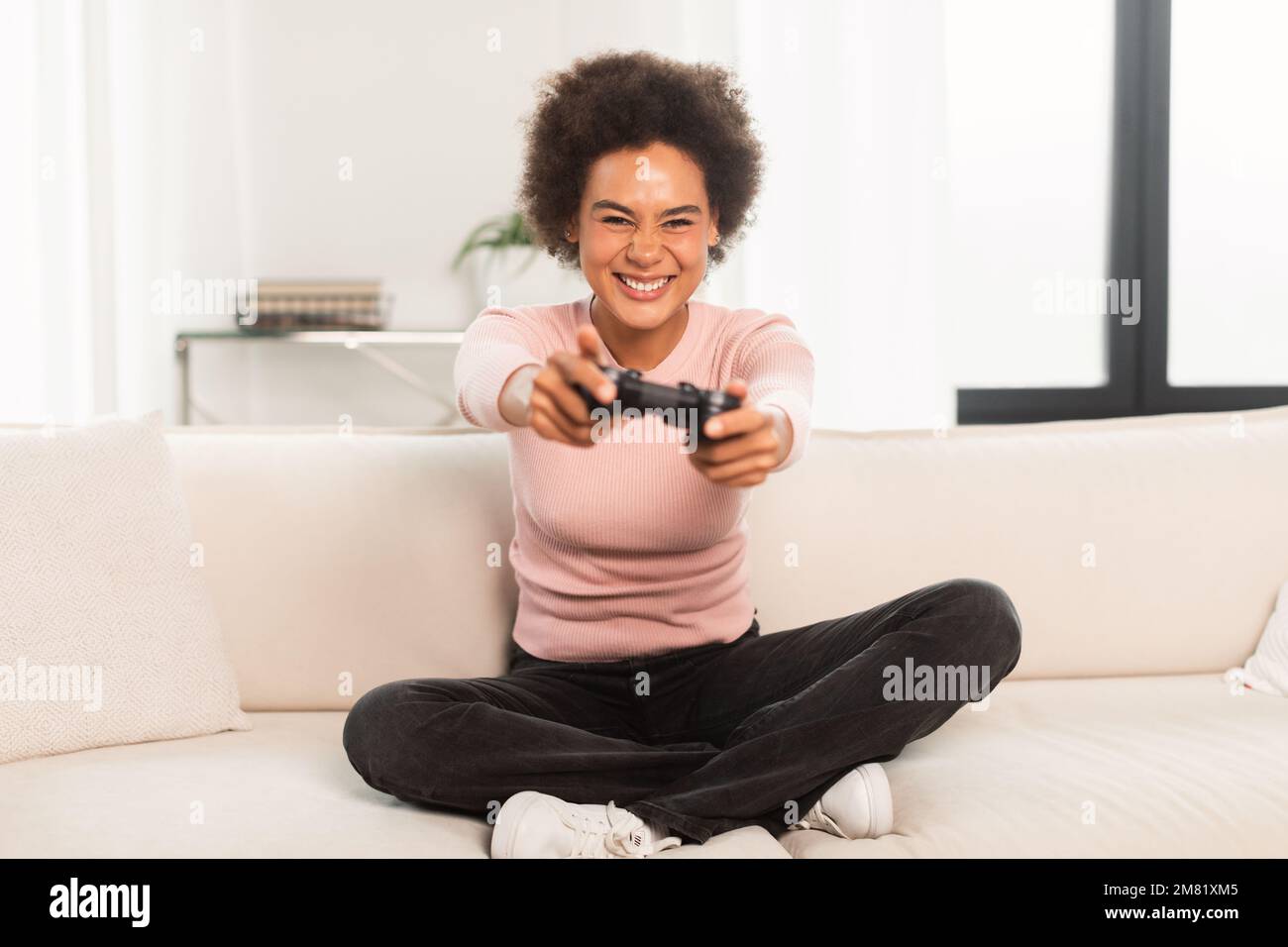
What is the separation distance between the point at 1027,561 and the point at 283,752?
0.96 metres

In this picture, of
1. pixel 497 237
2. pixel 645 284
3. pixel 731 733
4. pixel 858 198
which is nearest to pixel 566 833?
pixel 731 733

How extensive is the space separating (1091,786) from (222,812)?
2.73ft

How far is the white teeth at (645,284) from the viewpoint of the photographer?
1.35 meters

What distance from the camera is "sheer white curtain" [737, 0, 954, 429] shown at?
2.80m

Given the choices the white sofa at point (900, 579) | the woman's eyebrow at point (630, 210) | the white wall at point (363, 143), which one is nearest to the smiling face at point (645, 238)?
the woman's eyebrow at point (630, 210)

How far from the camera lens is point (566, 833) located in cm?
106

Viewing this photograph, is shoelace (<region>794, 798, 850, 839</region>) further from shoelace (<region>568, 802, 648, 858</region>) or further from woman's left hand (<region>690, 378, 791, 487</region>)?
woman's left hand (<region>690, 378, 791, 487</region>)

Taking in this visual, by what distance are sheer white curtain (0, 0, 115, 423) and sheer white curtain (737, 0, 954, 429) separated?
4.92 ft

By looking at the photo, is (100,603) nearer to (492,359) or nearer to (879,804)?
(492,359)
